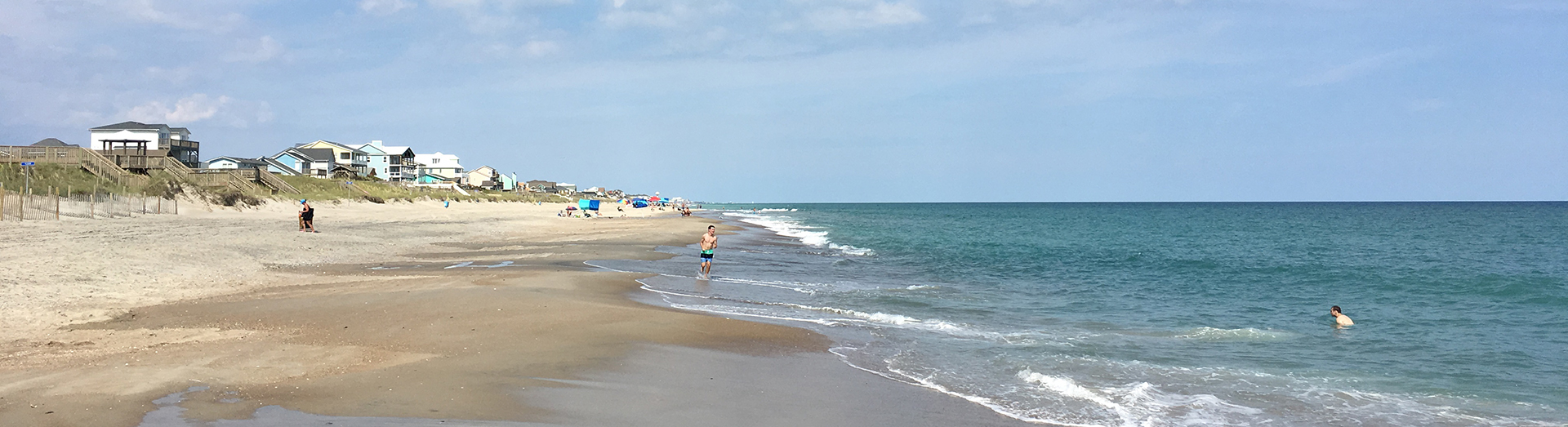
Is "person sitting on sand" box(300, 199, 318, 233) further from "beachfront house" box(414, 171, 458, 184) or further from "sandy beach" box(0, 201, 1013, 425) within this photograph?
"beachfront house" box(414, 171, 458, 184)

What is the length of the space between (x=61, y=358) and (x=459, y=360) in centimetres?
355

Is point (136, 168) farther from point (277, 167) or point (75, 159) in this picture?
point (277, 167)

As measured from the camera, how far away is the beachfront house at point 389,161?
114 metres

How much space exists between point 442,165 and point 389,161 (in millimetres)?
23474

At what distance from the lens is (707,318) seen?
13617mm

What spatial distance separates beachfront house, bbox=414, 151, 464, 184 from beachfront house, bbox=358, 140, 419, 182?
17.2 meters

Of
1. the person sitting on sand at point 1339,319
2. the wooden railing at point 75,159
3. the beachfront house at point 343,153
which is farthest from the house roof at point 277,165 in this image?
the person sitting on sand at point 1339,319

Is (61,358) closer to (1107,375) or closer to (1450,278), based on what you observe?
(1107,375)

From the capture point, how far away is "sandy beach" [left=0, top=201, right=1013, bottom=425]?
24.0 ft

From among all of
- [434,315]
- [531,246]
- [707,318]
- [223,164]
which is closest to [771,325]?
[707,318]

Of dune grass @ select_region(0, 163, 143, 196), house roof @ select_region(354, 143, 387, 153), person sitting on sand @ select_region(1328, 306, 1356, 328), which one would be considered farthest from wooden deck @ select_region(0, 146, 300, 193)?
house roof @ select_region(354, 143, 387, 153)

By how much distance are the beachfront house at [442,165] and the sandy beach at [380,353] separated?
12317 cm

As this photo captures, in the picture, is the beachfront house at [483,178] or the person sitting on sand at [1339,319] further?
the beachfront house at [483,178]

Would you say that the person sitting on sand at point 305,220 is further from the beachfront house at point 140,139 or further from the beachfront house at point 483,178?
the beachfront house at point 483,178
